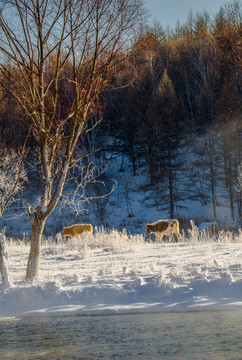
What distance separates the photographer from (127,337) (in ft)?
19.1

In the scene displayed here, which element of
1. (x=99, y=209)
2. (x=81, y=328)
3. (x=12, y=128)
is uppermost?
(x=12, y=128)

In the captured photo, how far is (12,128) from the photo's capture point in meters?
40.6

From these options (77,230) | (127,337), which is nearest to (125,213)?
(77,230)

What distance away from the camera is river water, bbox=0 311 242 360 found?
5.03 m

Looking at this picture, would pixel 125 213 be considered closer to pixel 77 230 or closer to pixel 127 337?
pixel 77 230

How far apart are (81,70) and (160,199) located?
3011 cm

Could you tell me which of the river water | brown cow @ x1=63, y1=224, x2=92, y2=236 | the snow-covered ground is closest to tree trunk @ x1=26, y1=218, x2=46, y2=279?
the snow-covered ground

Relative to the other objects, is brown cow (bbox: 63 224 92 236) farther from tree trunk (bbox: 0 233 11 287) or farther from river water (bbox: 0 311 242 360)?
river water (bbox: 0 311 242 360)

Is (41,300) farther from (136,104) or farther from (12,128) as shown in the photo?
(136,104)

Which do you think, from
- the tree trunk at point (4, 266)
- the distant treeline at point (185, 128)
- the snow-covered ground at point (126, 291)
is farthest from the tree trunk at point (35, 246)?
the distant treeline at point (185, 128)

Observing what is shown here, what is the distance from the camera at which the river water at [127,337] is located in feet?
16.5

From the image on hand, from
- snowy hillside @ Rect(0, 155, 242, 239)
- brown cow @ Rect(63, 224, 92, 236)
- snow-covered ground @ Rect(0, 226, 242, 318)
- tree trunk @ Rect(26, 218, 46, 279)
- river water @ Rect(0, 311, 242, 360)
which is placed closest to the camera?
river water @ Rect(0, 311, 242, 360)

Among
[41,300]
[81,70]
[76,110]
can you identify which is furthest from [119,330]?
[81,70]

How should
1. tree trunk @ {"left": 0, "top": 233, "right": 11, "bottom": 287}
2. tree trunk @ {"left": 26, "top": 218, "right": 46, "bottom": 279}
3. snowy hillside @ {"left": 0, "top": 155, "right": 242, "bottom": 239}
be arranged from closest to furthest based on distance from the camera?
tree trunk @ {"left": 0, "top": 233, "right": 11, "bottom": 287} < tree trunk @ {"left": 26, "top": 218, "right": 46, "bottom": 279} < snowy hillside @ {"left": 0, "top": 155, "right": 242, "bottom": 239}
